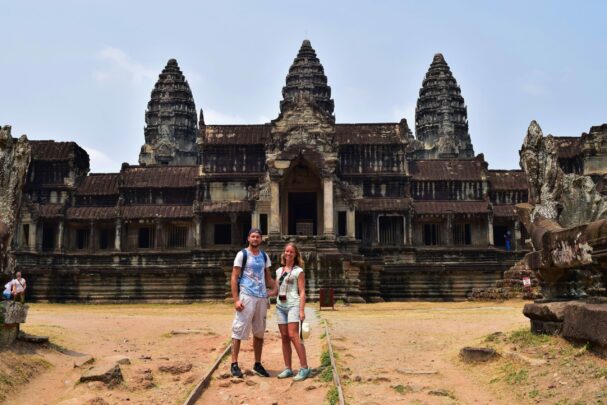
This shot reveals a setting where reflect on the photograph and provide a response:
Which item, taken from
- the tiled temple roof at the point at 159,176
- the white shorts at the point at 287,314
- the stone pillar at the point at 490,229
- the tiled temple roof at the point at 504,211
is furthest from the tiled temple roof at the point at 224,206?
the white shorts at the point at 287,314

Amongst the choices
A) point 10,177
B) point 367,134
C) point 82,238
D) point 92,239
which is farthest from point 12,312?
point 82,238

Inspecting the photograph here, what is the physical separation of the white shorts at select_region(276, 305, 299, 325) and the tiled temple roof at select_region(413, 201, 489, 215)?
103 ft

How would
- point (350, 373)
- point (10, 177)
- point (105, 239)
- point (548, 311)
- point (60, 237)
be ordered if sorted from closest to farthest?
point (350, 373) < point (548, 311) < point (10, 177) < point (60, 237) < point (105, 239)

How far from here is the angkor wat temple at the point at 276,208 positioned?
111 ft

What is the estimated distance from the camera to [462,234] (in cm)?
4084

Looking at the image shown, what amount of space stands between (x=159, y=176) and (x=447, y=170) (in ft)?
64.0

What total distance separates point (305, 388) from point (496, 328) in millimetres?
7474

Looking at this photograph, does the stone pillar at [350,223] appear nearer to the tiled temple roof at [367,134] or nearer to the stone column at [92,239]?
the tiled temple roof at [367,134]

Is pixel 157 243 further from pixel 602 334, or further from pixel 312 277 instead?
pixel 602 334

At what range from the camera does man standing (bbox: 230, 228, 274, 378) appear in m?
8.89

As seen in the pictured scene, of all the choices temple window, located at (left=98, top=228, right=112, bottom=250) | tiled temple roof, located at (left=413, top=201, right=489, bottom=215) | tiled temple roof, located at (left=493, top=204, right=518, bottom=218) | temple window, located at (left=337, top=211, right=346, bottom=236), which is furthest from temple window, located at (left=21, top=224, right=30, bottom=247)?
tiled temple roof, located at (left=493, top=204, right=518, bottom=218)

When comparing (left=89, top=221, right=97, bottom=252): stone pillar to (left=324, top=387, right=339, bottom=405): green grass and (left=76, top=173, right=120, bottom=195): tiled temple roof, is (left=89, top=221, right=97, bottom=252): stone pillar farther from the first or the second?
(left=324, top=387, right=339, bottom=405): green grass

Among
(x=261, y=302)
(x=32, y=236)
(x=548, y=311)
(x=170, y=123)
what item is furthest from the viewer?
(x=170, y=123)

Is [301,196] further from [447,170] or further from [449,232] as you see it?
[447,170]
